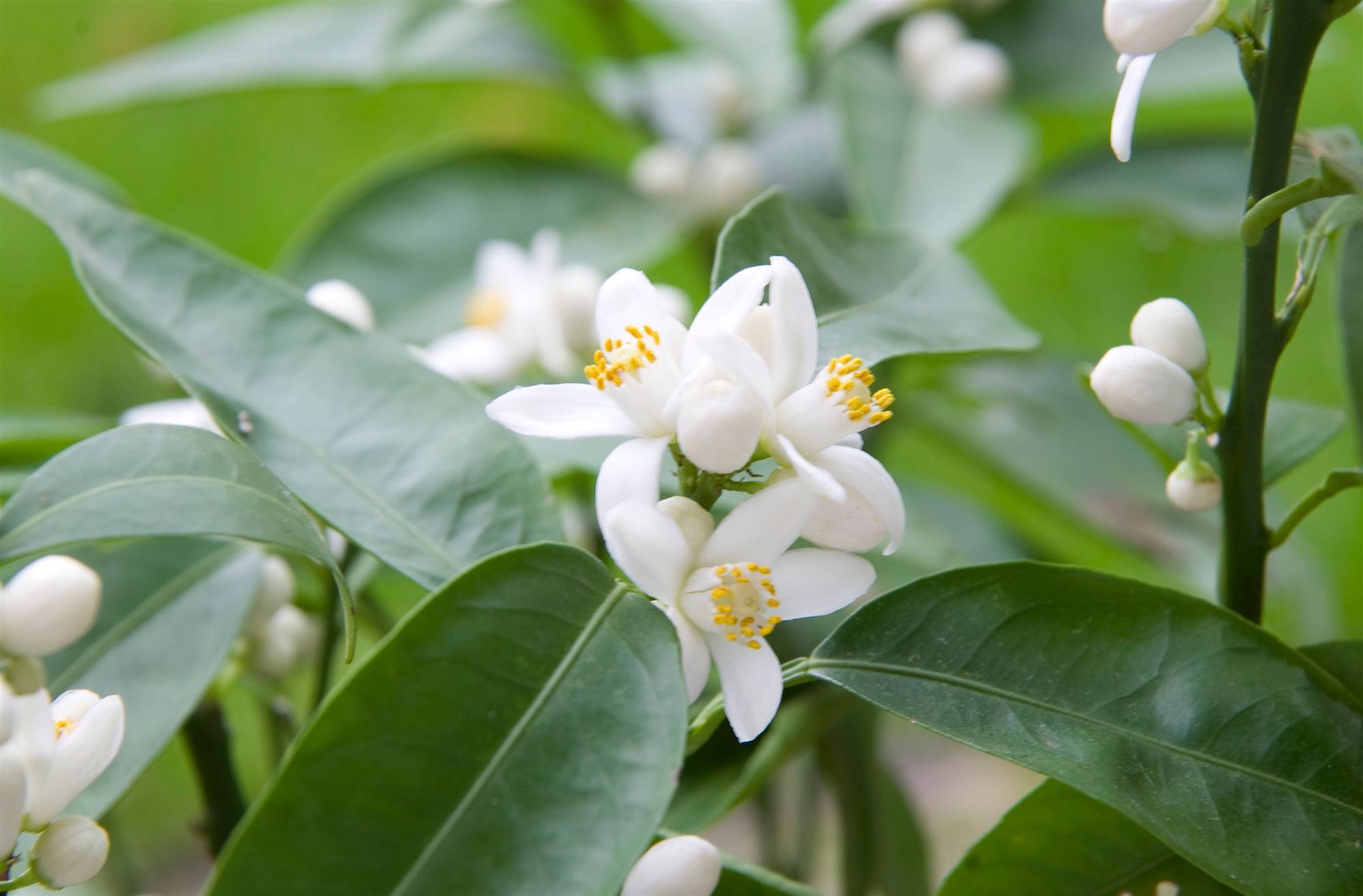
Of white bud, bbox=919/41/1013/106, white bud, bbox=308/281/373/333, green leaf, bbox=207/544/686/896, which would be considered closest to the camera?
green leaf, bbox=207/544/686/896

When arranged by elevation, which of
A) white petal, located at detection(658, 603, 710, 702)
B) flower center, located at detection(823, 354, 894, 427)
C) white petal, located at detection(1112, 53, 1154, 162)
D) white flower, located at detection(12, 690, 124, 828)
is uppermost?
white petal, located at detection(1112, 53, 1154, 162)

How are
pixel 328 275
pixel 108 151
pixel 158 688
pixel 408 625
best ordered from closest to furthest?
pixel 408 625 → pixel 158 688 → pixel 328 275 → pixel 108 151

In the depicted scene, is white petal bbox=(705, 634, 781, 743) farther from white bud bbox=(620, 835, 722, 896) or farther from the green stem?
the green stem

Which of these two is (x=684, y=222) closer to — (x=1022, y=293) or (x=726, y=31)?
(x=726, y=31)

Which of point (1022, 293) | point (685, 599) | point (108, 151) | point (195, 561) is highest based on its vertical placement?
point (685, 599)

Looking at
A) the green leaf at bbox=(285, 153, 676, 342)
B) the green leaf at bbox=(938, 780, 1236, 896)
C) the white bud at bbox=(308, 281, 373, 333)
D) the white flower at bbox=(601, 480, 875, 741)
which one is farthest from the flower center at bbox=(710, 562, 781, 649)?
the green leaf at bbox=(285, 153, 676, 342)

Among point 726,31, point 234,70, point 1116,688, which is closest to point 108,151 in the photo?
point 234,70

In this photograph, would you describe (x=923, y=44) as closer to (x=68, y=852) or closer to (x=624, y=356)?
(x=624, y=356)
